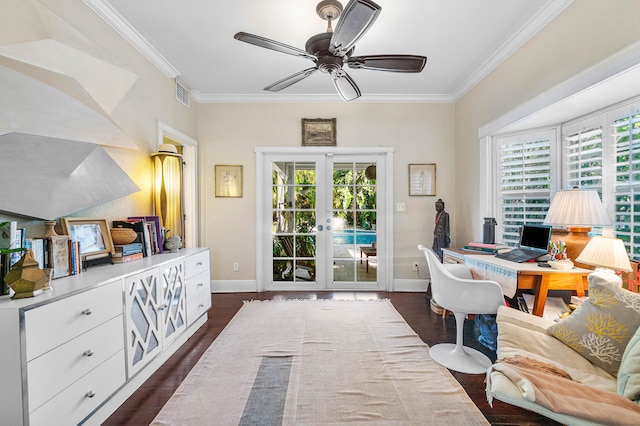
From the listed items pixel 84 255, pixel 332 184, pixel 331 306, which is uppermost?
pixel 332 184

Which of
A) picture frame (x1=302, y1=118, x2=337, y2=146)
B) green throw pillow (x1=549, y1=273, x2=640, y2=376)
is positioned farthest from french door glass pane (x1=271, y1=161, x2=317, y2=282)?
green throw pillow (x1=549, y1=273, x2=640, y2=376)

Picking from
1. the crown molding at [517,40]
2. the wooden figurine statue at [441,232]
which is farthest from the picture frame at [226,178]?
the crown molding at [517,40]

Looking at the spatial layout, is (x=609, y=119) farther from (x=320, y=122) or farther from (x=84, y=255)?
(x=84, y=255)

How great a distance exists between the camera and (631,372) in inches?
44.6

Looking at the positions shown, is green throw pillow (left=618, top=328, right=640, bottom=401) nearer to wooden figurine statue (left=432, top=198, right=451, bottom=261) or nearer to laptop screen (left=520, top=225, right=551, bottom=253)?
laptop screen (left=520, top=225, right=551, bottom=253)

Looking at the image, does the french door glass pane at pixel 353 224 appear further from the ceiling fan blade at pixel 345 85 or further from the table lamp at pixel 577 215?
the table lamp at pixel 577 215

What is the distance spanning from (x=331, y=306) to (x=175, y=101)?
297 centimetres

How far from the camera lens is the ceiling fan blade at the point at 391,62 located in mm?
1884

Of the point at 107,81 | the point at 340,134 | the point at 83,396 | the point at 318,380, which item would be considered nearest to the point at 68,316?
the point at 83,396

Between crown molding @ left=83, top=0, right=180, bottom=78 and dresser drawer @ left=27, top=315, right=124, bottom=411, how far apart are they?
2198 millimetres

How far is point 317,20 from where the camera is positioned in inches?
89.3

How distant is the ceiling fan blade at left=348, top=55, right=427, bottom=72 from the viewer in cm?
188

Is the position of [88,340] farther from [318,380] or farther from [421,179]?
[421,179]

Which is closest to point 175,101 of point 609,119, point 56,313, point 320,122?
point 320,122
